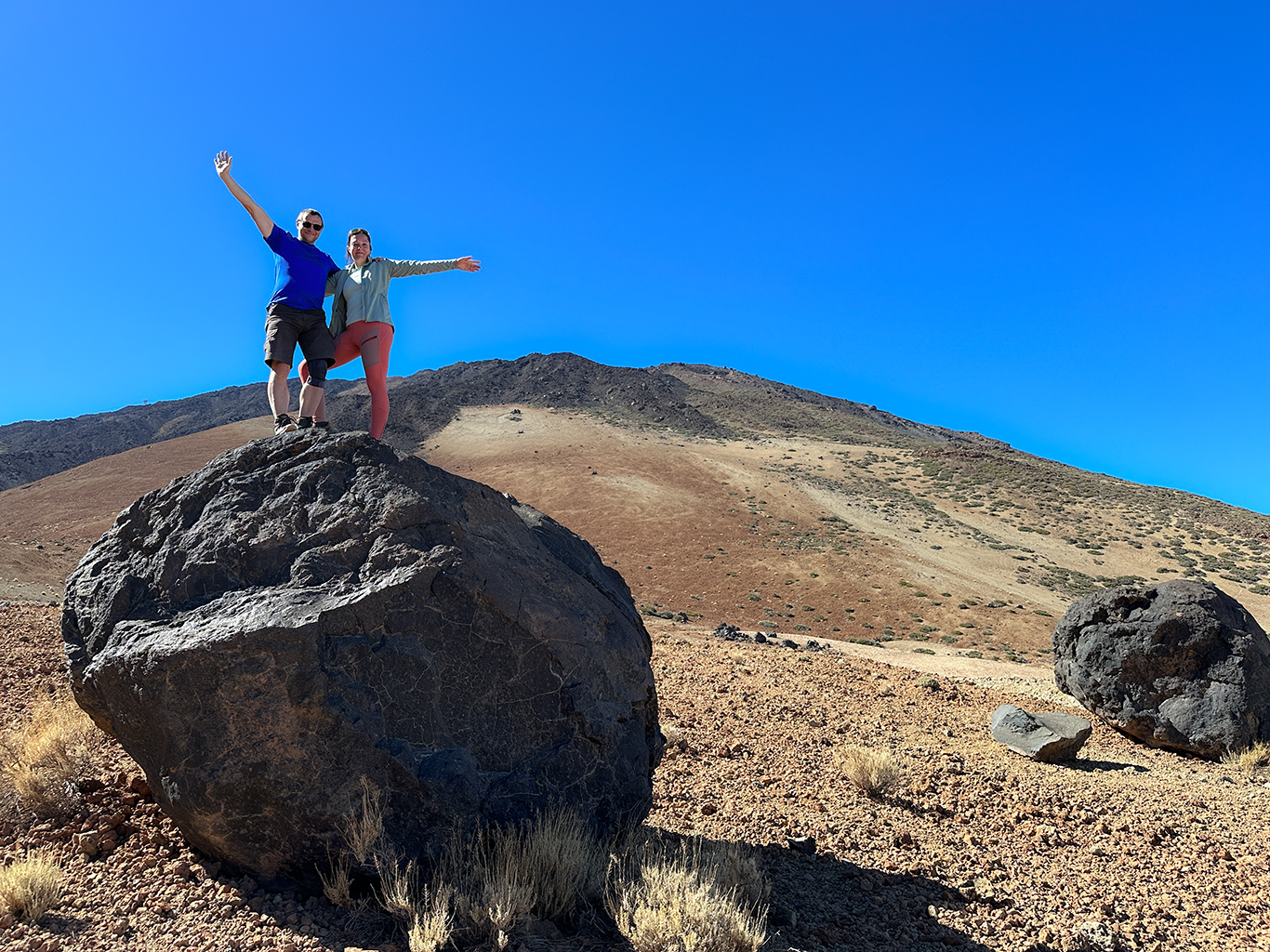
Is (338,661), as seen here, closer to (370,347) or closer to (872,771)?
(370,347)

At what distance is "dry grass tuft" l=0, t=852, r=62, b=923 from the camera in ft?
11.5

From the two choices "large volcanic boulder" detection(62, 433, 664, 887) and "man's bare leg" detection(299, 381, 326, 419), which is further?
"man's bare leg" detection(299, 381, 326, 419)

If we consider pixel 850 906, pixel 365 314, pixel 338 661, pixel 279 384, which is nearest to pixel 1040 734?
pixel 850 906

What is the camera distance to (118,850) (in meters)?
4.16

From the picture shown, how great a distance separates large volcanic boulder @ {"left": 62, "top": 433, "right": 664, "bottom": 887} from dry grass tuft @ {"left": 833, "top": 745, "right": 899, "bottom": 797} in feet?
9.05

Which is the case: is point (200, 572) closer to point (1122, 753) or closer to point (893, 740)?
point (893, 740)

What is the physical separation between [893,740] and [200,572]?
730cm

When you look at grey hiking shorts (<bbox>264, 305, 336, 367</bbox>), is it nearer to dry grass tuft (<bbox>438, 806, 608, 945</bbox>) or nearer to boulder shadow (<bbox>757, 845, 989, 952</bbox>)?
dry grass tuft (<bbox>438, 806, 608, 945</bbox>)

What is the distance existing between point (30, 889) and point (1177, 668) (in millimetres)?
11916

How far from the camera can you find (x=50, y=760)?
4762 mm

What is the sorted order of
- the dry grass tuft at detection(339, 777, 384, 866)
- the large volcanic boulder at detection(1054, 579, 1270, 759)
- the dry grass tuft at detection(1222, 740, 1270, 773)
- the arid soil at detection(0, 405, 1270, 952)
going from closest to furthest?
the dry grass tuft at detection(339, 777, 384, 866), the arid soil at detection(0, 405, 1270, 952), the dry grass tuft at detection(1222, 740, 1270, 773), the large volcanic boulder at detection(1054, 579, 1270, 759)

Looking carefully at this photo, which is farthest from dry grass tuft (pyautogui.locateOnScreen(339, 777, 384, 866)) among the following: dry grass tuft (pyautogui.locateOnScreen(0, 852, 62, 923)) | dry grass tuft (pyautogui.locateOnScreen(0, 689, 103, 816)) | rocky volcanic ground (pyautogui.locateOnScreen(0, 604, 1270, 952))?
dry grass tuft (pyautogui.locateOnScreen(0, 689, 103, 816))

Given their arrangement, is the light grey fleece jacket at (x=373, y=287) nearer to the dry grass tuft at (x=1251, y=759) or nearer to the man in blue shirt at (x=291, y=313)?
the man in blue shirt at (x=291, y=313)

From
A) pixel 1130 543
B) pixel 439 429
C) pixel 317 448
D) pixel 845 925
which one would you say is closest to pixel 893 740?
pixel 845 925
